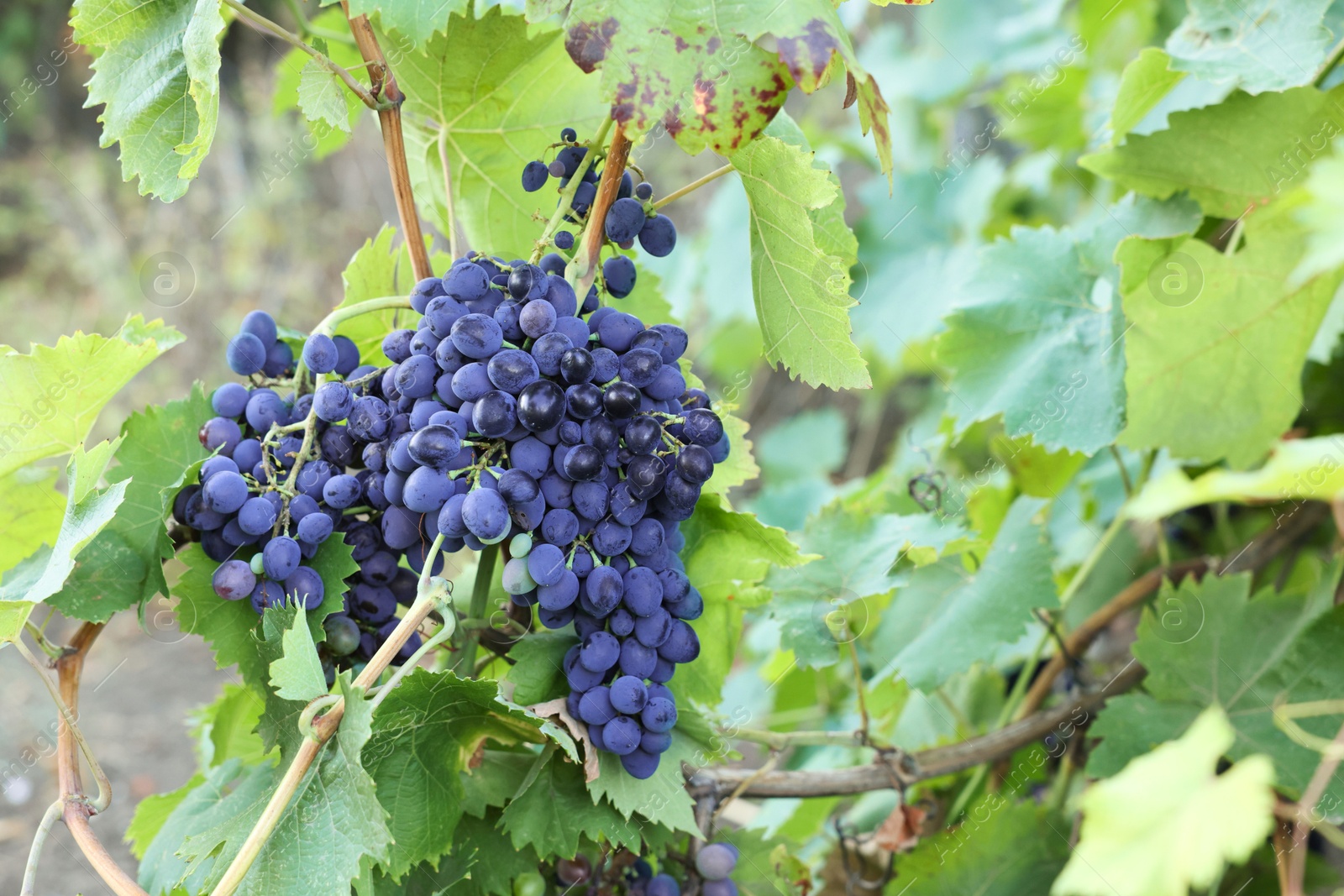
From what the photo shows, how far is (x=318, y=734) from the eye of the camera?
579 millimetres

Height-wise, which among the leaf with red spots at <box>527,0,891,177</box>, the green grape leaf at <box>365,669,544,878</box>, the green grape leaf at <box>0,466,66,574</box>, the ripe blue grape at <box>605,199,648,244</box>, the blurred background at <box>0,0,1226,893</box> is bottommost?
the blurred background at <box>0,0,1226,893</box>

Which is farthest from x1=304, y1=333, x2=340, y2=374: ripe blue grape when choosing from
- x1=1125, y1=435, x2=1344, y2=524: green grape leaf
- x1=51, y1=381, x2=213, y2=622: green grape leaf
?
x1=1125, y1=435, x2=1344, y2=524: green grape leaf

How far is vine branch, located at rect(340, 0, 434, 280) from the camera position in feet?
2.28

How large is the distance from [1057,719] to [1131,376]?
414mm

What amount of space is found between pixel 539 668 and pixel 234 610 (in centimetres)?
23

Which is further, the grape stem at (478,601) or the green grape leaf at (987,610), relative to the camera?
the green grape leaf at (987,610)

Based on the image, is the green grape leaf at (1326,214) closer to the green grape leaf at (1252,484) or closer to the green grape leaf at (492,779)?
the green grape leaf at (1252,484)

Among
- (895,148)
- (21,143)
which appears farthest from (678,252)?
(21,143)

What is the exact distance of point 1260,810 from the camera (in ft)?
1.00

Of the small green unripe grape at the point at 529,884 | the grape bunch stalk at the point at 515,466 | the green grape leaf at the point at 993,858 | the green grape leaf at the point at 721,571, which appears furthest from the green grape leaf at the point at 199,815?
the green grape leaf at the point at 993,858

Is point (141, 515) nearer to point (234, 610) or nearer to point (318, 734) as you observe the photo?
point (234, 610)

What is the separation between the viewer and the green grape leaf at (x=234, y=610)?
2.20 feet

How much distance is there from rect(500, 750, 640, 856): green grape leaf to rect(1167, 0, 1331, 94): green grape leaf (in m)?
0.89

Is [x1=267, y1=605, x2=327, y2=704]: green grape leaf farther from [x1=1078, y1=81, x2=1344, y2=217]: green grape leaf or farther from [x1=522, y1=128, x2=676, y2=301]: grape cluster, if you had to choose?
[x1=1078, y1=81, x2=1344, y2=217]: green grape leaf
